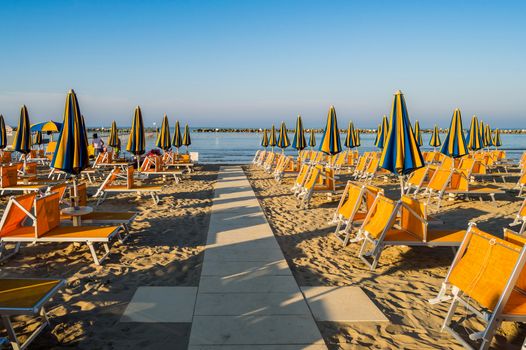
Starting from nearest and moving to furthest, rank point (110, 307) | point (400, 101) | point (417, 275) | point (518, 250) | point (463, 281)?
point (518, 250)
point (463, 281)
point (110, 307)
point (417, 275)
point (400, 101)

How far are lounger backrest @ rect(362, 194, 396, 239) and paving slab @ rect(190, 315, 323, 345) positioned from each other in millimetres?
2002

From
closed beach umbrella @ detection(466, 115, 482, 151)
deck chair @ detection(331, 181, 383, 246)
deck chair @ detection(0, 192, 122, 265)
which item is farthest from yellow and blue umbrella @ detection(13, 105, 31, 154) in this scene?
closed beach umbrella @ detection(466, 115, 482, 151)

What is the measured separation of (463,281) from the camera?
346 cm

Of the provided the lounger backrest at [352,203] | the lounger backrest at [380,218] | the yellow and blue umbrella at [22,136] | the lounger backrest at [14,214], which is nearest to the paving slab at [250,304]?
the lounger backrest at [380,218]

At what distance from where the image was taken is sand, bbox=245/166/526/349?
10.7 ft

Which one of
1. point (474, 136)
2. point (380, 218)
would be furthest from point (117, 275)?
point (474, 136)

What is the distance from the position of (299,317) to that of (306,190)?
583cm

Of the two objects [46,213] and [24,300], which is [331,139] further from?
[24,300]

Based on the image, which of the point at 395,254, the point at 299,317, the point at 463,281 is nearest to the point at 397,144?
the point at 395,254

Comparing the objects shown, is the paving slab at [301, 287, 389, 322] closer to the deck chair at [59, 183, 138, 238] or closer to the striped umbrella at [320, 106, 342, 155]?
the deck chair at [59, 183, 138, 238]

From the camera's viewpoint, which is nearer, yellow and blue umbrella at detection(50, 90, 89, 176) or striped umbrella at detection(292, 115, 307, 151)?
yellow and blue umbrella at detection(50, 90, 89, 176)

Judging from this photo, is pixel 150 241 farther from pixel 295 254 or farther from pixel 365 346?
pixel 365 346

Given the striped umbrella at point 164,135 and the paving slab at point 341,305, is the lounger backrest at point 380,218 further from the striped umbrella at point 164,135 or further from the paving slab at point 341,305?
the striped umbrella at point 164,135

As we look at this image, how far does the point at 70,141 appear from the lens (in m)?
5.43
